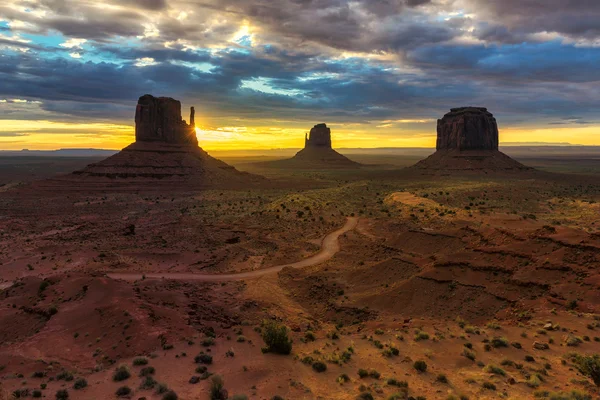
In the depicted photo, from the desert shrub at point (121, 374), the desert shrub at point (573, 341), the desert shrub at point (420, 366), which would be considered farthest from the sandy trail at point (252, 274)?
the desert shrub at point (573, 341)

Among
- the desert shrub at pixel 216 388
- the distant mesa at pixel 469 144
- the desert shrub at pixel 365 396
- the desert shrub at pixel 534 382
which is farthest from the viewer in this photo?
the distant mesa at pixel 469 144

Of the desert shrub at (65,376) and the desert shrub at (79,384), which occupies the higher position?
the desert shrub at (79,384)

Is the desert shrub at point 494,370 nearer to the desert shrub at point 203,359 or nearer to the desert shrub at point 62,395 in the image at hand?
the desert shrub at point 203,359

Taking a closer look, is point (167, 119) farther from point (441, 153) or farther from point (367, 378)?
point (367, 378)

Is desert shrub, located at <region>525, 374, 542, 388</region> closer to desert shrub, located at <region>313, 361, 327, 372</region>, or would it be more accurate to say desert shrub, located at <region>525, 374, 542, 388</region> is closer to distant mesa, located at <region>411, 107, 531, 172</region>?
desert shrub, located at <region>313, 361, 327, 372</region>

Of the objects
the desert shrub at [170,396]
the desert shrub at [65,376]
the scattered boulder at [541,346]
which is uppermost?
the scattered boulder at [541,346]

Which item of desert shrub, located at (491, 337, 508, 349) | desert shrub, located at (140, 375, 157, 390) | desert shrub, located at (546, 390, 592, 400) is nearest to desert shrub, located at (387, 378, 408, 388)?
desert shrub, located at (546, 390, 592, 400)
